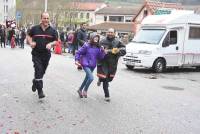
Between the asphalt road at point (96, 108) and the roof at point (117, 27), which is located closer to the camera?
the asphalt road at point (96, 108)

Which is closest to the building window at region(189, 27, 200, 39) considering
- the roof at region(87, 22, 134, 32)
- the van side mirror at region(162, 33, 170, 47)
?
the van side mirror at region(162, 33, 170, 47)

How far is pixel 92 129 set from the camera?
26.3 ft

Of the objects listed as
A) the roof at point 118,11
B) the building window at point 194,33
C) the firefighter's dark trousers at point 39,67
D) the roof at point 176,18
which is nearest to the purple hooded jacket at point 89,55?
the firefighter's dark trousers at point 39,67

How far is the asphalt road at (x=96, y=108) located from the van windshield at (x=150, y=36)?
466 cm

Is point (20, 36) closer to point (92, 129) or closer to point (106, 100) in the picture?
point (106, 100)

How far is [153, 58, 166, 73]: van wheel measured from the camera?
1972 cm

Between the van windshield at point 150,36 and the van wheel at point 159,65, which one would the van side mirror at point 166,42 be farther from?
the van wheel at point 159,65

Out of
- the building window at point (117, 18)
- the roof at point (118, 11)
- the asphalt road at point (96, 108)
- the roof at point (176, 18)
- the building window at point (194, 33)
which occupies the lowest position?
the asphalt road at point (96, 108)

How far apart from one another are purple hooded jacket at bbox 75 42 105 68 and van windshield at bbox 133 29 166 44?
911 centimetres

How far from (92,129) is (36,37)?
10.1 feet

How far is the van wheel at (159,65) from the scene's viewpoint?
1972 centimetres

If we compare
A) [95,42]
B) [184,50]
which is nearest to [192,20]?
[184,50]

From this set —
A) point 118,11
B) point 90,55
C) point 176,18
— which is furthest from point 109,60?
point 118,11

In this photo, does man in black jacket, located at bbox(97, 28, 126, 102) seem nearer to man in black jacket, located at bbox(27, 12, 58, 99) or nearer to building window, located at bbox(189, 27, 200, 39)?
man in black jacket, located at bbox(27, 12, 58, 99)
